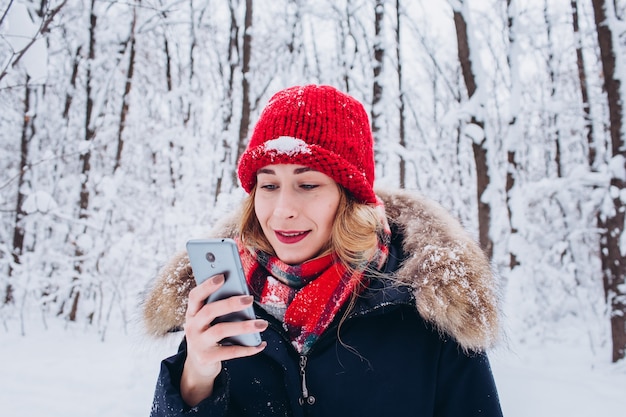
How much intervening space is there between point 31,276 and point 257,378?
23.8ft

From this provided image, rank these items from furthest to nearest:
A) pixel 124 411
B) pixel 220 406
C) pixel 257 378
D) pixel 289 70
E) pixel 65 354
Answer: pixel 289 70, pixel 65 354, pixel 124 411, pixel 257 378, pixel 220 406

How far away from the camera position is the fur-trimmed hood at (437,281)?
132 centimetres

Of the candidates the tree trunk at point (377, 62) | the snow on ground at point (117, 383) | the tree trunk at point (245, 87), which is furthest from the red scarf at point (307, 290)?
the tree trunk at point (377, 62)

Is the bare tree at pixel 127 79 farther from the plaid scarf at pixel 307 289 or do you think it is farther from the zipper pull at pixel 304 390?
the zipper pull at pixel 304 390

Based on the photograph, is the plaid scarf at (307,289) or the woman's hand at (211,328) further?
the plaid scarf at (307,289)

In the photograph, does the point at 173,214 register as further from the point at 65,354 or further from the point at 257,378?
the point at 257,378

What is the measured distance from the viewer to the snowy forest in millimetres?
5711

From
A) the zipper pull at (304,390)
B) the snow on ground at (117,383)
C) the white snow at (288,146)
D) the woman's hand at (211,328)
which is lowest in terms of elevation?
the snow on ground at (117,383)

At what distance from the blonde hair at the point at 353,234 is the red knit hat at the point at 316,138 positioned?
0.06 m

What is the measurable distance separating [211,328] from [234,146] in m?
8.85

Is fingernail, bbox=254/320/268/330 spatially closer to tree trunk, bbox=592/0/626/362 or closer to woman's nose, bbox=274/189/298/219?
woman's nose, bbox=274/189/298/219

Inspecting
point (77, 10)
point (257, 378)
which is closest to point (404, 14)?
point (77, 10)

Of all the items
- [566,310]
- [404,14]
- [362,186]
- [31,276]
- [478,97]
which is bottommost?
[566,310]

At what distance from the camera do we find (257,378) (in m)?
1.42
